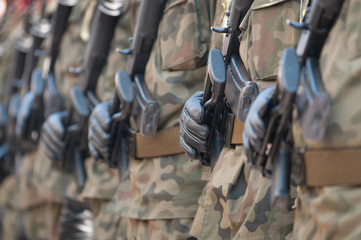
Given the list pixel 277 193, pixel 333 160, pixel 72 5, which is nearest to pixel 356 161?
pixel 333 160

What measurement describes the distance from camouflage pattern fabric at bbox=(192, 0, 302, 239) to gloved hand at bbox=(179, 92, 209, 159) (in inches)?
4.1

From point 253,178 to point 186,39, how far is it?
765 millimetres

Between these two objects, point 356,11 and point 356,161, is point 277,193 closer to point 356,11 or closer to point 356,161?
point 356,161

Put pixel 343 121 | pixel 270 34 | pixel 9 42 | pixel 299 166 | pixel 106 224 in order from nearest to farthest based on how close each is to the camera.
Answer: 1. pixel 343 121
2. pixel 299 166
3. pixel 270 34
4. pixel 106 224
5. pixel 9 42

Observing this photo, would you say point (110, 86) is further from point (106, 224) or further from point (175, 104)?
point (175, 104)

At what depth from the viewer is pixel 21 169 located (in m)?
5.24

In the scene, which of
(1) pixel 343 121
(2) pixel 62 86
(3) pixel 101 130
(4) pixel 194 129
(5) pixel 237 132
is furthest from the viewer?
(2) pixel 62 86

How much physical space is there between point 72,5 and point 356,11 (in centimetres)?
299

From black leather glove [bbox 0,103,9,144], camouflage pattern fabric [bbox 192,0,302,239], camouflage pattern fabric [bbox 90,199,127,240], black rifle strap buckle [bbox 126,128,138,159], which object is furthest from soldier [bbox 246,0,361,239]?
black leather glove [bbox 0,103,9,144]

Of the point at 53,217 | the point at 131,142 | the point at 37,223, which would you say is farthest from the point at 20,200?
the point at 131,142

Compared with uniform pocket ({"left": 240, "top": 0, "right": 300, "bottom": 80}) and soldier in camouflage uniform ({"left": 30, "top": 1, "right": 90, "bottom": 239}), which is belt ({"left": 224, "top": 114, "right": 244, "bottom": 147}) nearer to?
uniform pocket ({"left": 240, "top": 0, "right": 300, "bottom": 80})

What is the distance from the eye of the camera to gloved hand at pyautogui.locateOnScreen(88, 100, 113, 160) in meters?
3.13

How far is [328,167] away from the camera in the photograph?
1561mm

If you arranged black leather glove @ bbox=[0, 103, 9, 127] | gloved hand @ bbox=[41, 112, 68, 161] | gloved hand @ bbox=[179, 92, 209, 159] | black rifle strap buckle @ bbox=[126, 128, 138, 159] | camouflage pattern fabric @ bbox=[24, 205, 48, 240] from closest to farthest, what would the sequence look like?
gloved hand @ bbox=[179, 92, 209, 159] → black rifle strap buckle @ bbox=[126, 128, 138, 159] → gloved hand @ bbox=[41, 112, 68, 161] → camouflage pattern fabric @ bbox=[24, 205, 48, 240] → black leather glove @ bbox=[0, 103, 9, 127]
